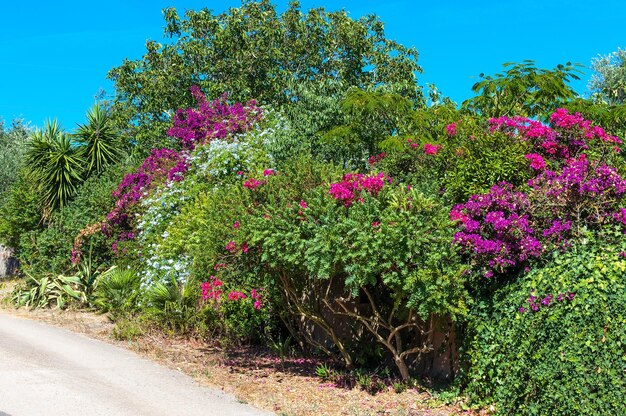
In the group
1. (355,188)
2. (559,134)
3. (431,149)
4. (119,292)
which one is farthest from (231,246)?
(119,292)

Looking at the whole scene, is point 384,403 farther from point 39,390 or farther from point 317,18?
point 317,18

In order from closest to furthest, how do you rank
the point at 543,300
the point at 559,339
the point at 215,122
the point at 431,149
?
the point at 559,339, the point at 543,300, the point at 431,149, the point at 215,122

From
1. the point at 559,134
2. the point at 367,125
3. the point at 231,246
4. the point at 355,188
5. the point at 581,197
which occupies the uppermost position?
the point at 367,125

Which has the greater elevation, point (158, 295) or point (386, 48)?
point (386, 48)

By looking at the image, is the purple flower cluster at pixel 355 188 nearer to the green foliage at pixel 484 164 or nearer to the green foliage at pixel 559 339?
the green foliage at pixel 484 164

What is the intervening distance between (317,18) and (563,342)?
19.4 m

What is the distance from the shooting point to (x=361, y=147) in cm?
1375

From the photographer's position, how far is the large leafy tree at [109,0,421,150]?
23.1 metres

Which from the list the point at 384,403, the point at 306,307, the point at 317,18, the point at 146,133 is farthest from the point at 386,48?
the point at 384,403

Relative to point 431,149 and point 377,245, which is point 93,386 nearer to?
point 377,245

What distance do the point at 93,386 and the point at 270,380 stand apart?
7.68 ft

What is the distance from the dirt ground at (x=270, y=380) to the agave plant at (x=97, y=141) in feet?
26.6

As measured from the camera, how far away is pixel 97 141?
1975 centimetres

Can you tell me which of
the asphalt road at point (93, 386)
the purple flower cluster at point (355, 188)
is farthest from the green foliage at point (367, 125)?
the asphalt road at point (93, 386)
